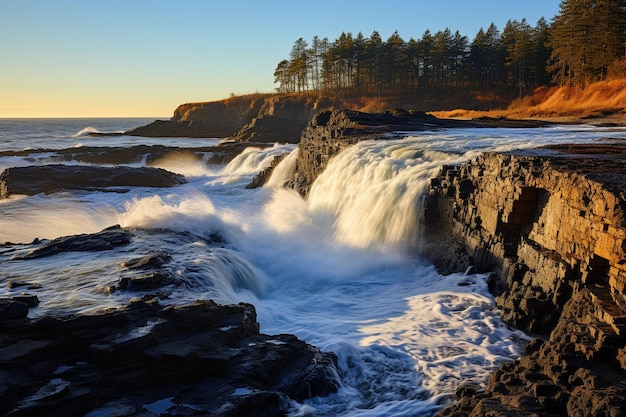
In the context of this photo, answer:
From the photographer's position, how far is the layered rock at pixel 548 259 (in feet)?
17.1

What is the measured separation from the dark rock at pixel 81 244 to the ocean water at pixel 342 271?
1.41 ft

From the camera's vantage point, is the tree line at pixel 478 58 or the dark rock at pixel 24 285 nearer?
the dark rock at pixel 24 285

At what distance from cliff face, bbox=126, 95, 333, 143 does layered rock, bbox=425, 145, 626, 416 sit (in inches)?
1706

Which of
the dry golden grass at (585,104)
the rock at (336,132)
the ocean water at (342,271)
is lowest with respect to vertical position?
the ocean water at (342,271)

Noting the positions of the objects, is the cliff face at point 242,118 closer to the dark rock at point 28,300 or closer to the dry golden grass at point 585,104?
the dry golden grass at point 585,104

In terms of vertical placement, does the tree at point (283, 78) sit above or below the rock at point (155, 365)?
above

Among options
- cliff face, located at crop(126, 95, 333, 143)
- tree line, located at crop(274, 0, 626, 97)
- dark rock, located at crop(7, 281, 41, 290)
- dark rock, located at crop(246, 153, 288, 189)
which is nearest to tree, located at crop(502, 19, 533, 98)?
tree line, located at crop(274, 0, 626, 97)

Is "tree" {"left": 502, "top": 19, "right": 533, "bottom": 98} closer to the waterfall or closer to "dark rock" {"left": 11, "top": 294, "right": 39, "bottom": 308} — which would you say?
the waterfall

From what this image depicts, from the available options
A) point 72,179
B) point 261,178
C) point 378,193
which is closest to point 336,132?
point 261,178

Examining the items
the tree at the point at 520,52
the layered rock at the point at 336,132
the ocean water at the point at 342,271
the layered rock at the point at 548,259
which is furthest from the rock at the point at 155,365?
the tree at the point at 520,52

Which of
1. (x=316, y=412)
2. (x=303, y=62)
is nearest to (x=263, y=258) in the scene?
(x=316, y=412)

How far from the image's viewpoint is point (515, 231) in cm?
1019

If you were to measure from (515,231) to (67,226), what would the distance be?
14838 mm

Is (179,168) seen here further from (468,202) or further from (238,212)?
(468,202)
